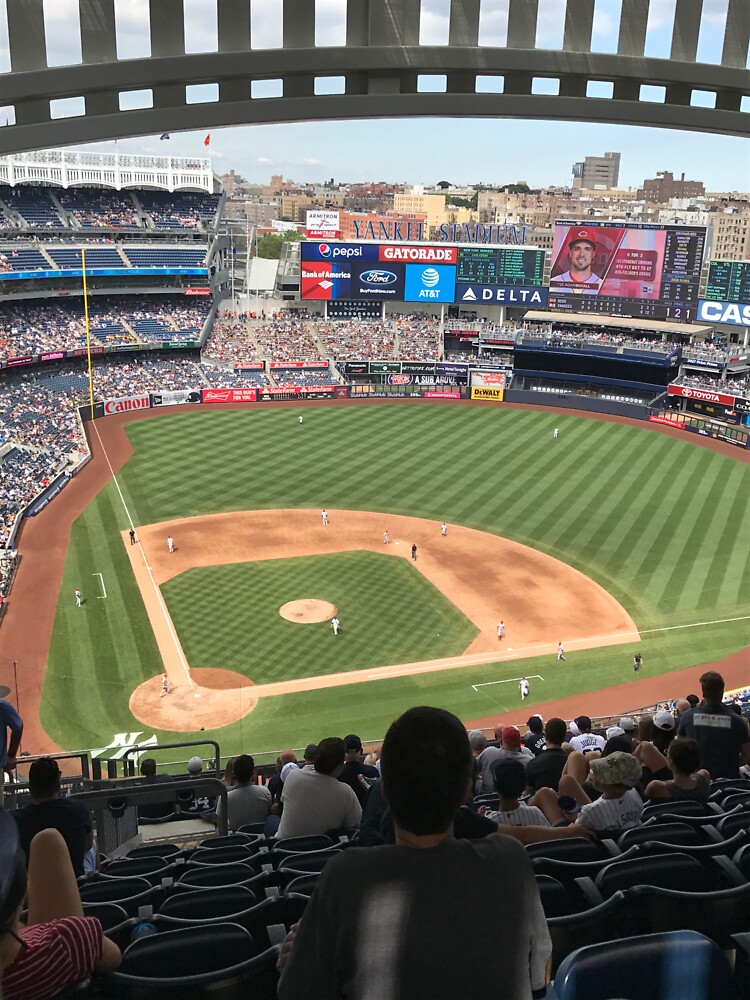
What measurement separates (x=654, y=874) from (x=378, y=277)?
56.2 m

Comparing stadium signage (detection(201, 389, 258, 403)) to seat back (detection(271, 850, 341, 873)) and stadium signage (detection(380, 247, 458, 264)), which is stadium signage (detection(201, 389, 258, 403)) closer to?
stadium signage (detection(380, 247, 458, 264))

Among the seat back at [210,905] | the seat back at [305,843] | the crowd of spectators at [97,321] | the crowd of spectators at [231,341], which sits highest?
the seat back at [210,905]

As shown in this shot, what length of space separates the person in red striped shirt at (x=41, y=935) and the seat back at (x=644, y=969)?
133cm

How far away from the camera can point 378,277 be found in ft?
189

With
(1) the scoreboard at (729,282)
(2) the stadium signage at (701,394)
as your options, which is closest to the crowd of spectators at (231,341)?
(2) the stadium signage at (701,394)

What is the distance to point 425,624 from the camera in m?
24.1

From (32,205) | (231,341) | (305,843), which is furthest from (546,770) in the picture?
(32,205)

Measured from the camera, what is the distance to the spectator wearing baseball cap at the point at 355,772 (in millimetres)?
7121

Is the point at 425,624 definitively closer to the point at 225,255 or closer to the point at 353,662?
the point at 353,662

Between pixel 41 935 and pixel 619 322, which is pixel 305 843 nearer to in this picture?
pixel 41 935

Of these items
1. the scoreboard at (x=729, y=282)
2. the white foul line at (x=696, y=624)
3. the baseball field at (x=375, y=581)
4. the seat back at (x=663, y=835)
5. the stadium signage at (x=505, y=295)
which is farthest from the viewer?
the stadium signage at (x=505, y=295)

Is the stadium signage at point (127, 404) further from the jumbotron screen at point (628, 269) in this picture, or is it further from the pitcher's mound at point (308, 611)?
the jumbotron screen at point (628, 269)

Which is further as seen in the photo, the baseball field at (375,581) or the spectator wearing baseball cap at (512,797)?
the baseball field at (375,581)

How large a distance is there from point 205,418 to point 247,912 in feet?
145
